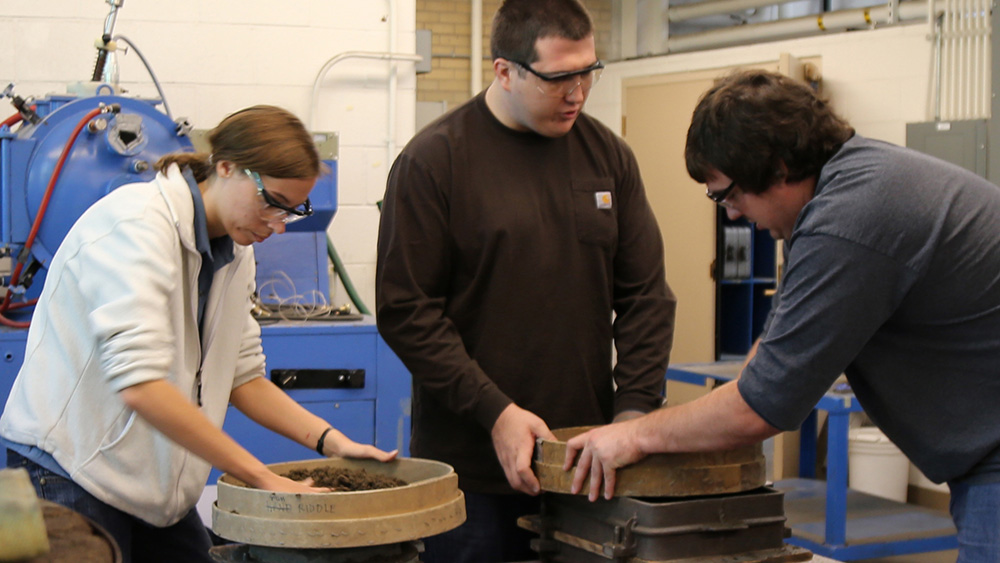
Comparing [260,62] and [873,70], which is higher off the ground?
[873,70]

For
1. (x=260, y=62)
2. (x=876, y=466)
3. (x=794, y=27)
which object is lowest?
(x=876, y=466)

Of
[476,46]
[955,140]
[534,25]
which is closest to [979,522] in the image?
[534,25]

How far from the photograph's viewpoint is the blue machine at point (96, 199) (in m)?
2.77

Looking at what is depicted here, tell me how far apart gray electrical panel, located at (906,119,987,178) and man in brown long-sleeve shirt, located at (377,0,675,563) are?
9.64ft

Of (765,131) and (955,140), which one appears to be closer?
(765,131)

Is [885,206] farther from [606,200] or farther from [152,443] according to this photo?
[152,443]

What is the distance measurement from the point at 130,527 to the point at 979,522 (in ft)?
4.06

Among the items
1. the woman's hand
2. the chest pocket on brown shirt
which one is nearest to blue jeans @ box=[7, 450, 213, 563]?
the woman's hand

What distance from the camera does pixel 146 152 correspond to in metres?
2.85

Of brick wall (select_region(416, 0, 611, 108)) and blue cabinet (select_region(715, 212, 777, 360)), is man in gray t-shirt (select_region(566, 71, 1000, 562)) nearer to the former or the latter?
blue cabinet (select_region(715, 212, 777, 360))

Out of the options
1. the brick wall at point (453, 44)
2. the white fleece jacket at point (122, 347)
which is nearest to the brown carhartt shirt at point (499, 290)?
the white fleece jacket at point (122, 347)

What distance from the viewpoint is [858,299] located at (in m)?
1.19

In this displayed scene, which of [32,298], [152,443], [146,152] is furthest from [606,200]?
[32,298]

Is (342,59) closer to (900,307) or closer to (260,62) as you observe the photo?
(260,62)
